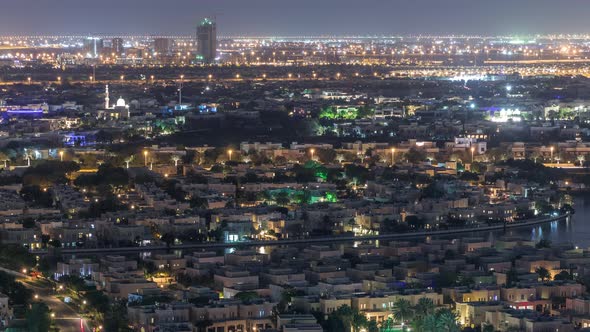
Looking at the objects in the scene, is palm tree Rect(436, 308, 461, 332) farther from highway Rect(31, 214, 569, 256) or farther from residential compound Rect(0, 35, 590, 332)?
highway Rect(31, 214, 569, 256)

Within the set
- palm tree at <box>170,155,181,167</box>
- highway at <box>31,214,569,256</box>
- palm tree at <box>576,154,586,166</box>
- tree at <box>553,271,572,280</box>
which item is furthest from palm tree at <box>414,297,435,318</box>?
palm tree at <box>576,154,586,166</box>

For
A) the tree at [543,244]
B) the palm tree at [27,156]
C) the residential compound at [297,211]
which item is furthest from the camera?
the palm tree at [27,156]

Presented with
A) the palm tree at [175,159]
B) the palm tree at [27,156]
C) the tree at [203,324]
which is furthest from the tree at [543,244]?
the palm tree at [27,156]

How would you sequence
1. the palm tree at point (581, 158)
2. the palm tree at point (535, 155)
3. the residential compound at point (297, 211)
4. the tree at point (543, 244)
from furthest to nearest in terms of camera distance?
1. the palm tree at point (535, 155)
2. the palm tree at point (581, 158)
3. the tree at point (543, 244)
4. the residential compound at point (297, 211)

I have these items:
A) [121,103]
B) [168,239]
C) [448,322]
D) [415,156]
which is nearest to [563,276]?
[448,322]

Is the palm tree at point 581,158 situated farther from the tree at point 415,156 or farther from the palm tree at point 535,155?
the tree at point 415,156

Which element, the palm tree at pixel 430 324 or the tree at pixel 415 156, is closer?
the palm tree at pixel 430 324

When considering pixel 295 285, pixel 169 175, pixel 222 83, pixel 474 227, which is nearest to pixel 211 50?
pixel 222 83

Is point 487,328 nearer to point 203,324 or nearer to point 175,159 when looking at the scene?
point 203,324
